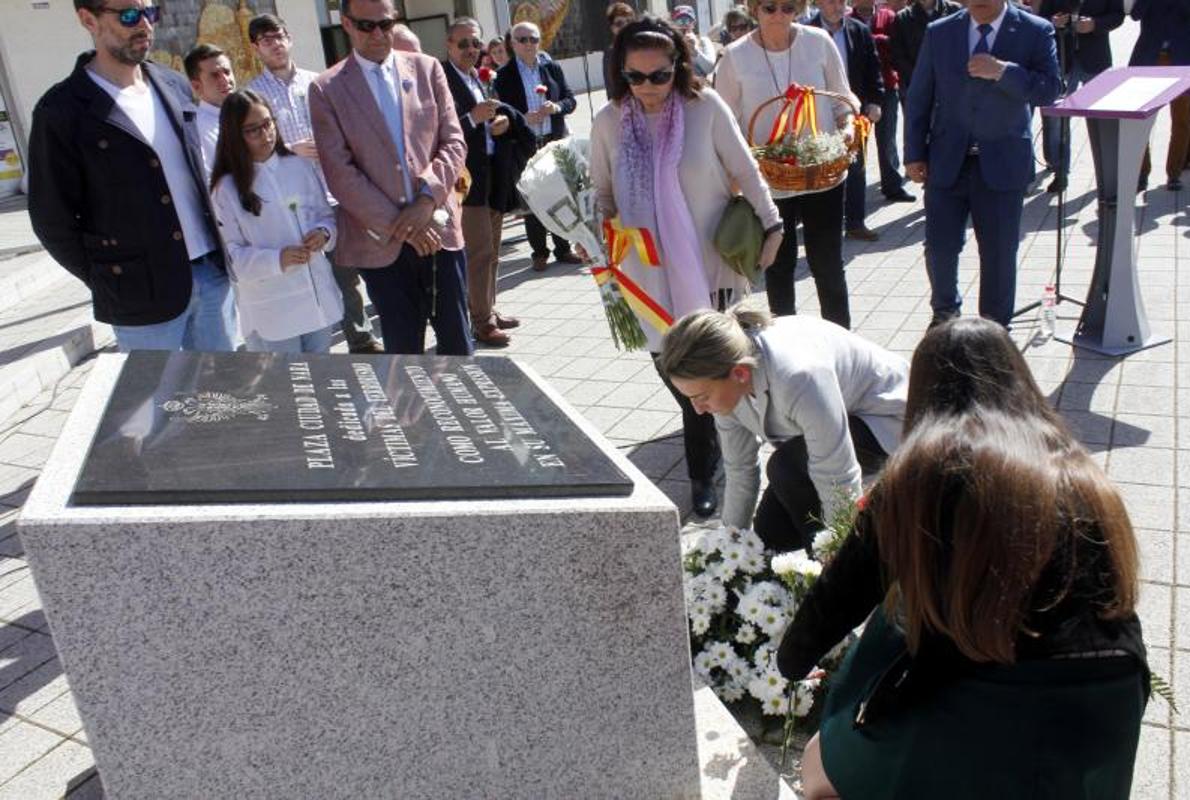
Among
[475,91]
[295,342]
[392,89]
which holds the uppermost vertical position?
[392,89]

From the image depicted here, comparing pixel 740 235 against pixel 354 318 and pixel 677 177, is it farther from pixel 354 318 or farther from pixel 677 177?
pixel 354 318

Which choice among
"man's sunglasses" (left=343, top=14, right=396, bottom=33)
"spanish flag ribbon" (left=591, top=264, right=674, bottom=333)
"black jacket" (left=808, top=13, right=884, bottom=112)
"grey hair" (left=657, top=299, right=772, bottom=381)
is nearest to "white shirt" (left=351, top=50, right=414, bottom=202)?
"man's sunglasses" (left=343, top=14, right=396, bottom=33)

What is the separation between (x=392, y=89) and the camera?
14.1ft

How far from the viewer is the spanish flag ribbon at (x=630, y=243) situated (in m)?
3.90

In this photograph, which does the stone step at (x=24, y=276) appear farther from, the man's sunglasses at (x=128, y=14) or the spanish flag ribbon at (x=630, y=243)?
the spanish flag ribbon at (x=630, y=243)

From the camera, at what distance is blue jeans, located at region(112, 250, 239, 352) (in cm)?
384

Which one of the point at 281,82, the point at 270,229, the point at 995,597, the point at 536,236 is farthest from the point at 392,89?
the point at 536,236

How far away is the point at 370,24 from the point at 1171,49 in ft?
21.7

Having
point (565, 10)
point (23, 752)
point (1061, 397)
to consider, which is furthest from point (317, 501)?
point (565, 10)

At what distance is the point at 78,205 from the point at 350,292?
277 cm

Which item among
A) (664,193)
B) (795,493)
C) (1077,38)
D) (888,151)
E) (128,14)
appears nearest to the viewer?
(795,493)

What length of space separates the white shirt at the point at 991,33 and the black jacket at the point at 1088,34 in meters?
3.81

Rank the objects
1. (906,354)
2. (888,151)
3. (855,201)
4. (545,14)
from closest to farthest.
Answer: (906,354) < (855,201) < (888,151) < (545,14)

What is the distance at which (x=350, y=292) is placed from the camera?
6.41 m
